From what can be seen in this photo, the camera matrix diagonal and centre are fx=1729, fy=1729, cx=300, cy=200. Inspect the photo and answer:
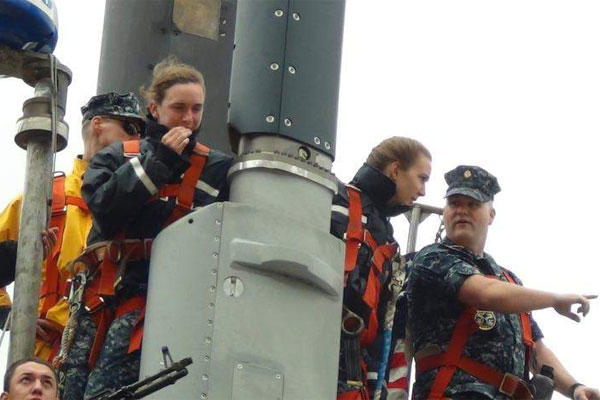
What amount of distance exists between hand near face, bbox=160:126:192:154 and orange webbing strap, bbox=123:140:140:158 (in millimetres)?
280

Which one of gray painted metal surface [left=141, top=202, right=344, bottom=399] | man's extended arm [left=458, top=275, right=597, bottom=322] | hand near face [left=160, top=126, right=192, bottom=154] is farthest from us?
man's extended arm [left=458, top=275, right=597, bottom=322]

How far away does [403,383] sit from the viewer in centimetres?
971

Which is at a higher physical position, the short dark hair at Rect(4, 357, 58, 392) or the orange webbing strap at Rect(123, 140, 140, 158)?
the orange webbing strap at Rect(123, 140, 140, 158)

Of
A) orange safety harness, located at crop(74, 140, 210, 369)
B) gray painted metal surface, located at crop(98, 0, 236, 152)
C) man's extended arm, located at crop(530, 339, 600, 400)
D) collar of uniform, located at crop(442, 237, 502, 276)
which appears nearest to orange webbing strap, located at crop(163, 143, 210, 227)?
orange safety harness, located at crop(74, 140, 210, 369)

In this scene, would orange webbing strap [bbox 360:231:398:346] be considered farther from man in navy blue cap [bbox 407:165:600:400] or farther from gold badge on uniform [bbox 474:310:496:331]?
gold badge on uniform [bbox 474:310:496:331]

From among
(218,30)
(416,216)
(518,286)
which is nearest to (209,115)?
(218,30)

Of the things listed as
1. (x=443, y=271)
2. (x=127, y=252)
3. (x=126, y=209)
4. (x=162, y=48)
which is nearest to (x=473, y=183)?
(x=443, y=271)

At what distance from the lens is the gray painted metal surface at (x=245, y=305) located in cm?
759

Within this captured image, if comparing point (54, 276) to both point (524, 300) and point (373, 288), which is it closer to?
point (373, 288)

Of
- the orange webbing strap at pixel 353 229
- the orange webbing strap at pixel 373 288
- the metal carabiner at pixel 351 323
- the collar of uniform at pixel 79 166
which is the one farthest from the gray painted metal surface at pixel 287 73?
the collar of uniform at pixel 79 166

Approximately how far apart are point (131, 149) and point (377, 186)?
1725 mm

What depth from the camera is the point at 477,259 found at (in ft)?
32.1

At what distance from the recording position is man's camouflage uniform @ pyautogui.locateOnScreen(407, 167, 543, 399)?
9.41 metres

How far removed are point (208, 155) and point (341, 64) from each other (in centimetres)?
80
